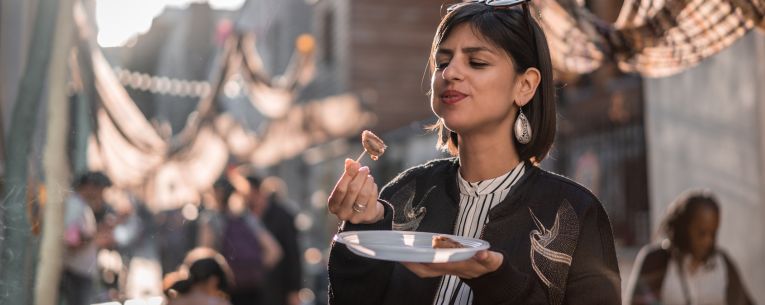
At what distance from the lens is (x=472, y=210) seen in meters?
2.23

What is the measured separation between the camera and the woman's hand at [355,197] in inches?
76.7

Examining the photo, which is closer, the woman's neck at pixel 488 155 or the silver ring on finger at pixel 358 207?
the silver ring on finger at pixel 358 207

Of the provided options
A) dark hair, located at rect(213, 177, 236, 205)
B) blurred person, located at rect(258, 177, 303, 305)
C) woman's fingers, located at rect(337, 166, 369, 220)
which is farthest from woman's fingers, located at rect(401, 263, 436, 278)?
dark hair, located at rect(213, 177, 236, 205)

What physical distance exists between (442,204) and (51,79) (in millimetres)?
1506

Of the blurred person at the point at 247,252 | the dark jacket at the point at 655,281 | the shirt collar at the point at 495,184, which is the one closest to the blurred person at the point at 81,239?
the blurred person at the point at 247,252

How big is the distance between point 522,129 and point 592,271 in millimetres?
401

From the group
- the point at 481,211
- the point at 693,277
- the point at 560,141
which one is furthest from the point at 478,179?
the point at 560,141

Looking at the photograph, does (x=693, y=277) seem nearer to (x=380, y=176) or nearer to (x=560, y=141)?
(x=560, y=141)

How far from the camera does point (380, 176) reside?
23219 mm

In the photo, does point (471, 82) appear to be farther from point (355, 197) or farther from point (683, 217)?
point (683, 217)

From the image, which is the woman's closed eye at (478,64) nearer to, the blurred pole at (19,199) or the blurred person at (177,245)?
the blurred pole at (19,199)

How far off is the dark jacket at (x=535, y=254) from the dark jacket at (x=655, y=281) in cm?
368

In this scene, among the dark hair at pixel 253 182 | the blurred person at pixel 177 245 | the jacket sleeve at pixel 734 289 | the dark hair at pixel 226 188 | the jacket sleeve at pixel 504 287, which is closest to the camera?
the jacket sleeve at pixel 504 287

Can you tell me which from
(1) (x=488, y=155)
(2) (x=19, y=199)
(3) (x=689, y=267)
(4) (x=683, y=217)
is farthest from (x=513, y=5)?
(4) (x=683, y=217)
